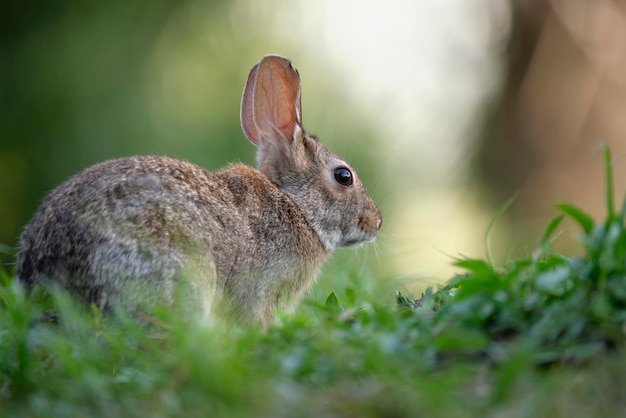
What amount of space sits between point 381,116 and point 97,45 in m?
3.58

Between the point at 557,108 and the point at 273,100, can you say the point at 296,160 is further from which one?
the point at 557,108

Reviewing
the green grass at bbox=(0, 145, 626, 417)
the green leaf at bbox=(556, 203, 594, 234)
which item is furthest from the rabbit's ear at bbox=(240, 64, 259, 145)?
the green leaf at bbox=(556, 203, 594, 234)

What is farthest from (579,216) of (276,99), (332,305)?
(276,99)

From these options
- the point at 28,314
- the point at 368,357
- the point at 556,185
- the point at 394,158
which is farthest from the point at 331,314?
the point at 556,185

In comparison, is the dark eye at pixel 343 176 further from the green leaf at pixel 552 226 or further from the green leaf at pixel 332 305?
the green leaf at pixel 552 226

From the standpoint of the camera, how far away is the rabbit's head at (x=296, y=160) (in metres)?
6.65

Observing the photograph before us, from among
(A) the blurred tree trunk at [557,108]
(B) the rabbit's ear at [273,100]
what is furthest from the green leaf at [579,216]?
A: (A) the blurred tree trunk at [557,108]

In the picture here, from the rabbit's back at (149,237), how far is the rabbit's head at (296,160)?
80 centimetres

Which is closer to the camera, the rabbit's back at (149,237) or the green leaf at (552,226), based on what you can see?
the green leaf at (552,226)

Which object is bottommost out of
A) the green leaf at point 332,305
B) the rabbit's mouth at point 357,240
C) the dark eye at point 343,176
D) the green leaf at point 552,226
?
the green leaf at point 332,305

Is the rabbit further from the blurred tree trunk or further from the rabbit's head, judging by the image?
the blurred tree trunk

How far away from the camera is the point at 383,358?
10.3 feet

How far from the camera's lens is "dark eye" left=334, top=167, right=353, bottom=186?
22.9 ft

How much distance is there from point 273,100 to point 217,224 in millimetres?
1679
